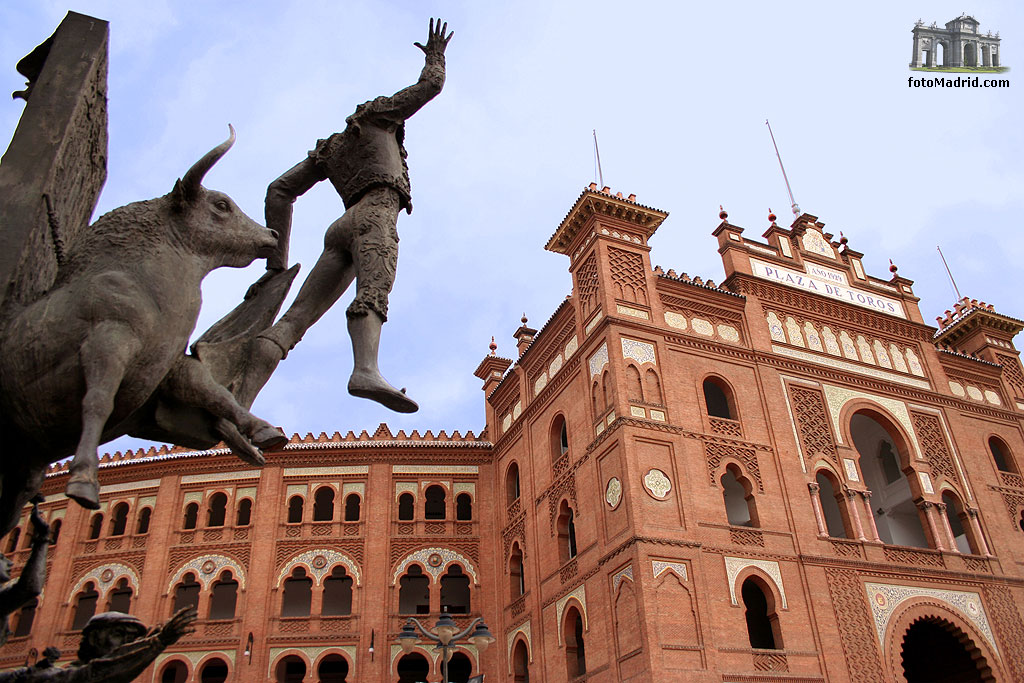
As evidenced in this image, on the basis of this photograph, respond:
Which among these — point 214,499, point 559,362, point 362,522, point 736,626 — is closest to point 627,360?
point 559,362

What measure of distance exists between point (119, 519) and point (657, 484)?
49.7ft

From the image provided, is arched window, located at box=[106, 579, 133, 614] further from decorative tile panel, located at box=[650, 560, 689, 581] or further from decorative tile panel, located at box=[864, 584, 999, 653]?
decorative tile panel, located at box=[864, 584, 999, 653]

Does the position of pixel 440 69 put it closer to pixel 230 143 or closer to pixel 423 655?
pixel 230 143

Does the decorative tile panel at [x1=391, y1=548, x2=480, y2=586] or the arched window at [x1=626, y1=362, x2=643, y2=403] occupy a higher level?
the arched window at [x1=626, y1=362, x2=643, y2=403]

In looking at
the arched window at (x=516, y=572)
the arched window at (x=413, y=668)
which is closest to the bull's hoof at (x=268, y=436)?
the arched window at (x=516, y=572)

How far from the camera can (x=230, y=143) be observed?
79.7 inches

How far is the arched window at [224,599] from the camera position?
2127 cm

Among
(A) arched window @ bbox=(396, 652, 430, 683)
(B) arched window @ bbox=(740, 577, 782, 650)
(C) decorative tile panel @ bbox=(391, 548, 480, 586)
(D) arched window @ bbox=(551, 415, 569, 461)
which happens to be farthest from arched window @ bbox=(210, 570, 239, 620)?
(B) arched window @ bbox=(740, 577, 782, 650)

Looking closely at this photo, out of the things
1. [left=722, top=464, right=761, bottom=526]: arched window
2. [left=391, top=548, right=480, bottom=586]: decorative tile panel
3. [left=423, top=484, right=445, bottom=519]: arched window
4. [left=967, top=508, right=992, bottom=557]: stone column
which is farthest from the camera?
[left=423, top=484, right=445, bottom=519]: arched window

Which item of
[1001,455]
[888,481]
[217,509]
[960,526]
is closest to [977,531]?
[960,526]

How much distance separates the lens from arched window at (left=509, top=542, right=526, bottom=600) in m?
20.0

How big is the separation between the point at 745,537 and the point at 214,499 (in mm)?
14104

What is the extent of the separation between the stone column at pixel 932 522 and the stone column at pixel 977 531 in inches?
47.6

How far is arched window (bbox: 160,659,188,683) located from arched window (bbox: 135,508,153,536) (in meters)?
3.57
